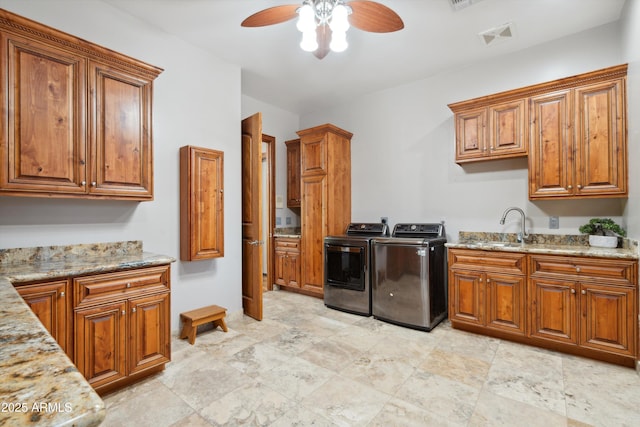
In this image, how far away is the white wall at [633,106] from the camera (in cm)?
235

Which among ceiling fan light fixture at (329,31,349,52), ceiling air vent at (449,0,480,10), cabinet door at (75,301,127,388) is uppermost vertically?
ceiling air vent at (449,0,480,10)

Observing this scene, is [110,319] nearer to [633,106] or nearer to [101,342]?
A: [101,342]

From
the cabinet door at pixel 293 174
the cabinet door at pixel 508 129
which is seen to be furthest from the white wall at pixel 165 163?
the cabinet door at pixel 508 129

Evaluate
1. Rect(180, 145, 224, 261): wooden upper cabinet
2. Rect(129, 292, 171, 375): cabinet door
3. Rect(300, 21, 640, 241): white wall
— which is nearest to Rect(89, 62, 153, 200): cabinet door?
Rect(180, 145, 224, 261): wooden upper cabinet

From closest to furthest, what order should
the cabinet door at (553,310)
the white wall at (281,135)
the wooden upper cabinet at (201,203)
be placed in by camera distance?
1. the cabinet door at (553,310)
2. the wooden upper cabinet at (201,203)
3. the white wall at (281,135)

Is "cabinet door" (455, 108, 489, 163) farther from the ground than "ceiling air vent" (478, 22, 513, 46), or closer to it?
closer to it

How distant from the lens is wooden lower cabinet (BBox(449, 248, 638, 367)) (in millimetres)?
2375

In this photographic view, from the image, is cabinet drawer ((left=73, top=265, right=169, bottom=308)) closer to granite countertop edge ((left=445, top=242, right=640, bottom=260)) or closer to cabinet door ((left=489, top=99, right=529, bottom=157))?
granite countertop edge ((left=445, top=242, right=640, bottom=260))

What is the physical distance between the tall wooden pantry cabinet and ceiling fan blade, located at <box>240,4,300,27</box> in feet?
6.43

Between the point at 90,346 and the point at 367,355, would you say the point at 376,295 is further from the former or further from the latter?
the point at 90,346

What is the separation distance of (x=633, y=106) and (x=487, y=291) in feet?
6.39

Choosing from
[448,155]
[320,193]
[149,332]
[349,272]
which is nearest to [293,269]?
[349,272]

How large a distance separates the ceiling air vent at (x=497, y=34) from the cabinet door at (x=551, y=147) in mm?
701

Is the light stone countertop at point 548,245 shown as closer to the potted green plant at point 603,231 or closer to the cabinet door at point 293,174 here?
the potted green plant at point 603,231
